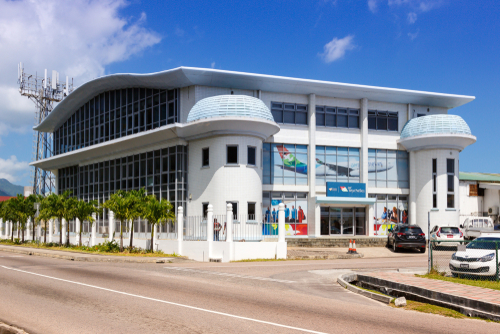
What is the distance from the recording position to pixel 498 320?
9.10 metres

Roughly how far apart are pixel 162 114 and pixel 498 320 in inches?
1105

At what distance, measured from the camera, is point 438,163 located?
3525cm

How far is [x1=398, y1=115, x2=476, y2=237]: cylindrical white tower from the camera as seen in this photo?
34625 millimetres

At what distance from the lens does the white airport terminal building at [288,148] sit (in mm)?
29922

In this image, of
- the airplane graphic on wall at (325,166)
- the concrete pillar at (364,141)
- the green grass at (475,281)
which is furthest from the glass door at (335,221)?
the green grass at (475,281)

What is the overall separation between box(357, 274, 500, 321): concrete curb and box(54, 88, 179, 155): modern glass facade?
22691mm

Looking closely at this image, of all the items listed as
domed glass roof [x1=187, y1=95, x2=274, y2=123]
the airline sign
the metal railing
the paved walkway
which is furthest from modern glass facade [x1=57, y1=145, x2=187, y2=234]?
the paved walkway

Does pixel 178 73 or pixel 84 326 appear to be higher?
pixel 178 73

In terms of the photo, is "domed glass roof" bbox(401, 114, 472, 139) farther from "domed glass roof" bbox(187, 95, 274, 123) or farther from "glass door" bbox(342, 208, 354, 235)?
"domed glass roof" bbox(187, 95, 274, 123)

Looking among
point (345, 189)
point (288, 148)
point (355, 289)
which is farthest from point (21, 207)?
point (355, 289)

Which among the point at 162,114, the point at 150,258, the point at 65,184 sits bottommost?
the point at 150,258

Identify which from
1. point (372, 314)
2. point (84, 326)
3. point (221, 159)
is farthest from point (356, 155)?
point (84, 326)

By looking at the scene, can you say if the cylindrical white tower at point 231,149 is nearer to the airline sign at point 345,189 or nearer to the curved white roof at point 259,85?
the curved white roof at point 259,85

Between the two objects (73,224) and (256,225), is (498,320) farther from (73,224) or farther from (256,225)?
(73,224)
